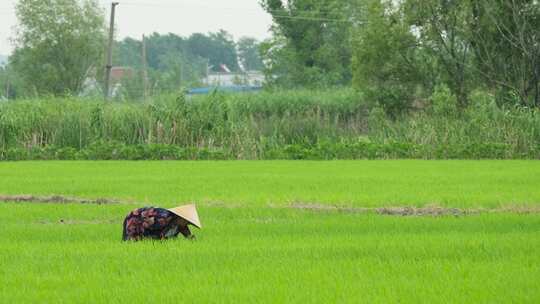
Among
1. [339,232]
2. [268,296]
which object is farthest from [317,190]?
[268,296]

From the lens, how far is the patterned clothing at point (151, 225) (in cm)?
1183

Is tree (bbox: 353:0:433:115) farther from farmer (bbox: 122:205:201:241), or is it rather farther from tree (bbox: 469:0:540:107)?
farmer (bbox: 122:205:201:241)

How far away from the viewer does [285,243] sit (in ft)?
38.5

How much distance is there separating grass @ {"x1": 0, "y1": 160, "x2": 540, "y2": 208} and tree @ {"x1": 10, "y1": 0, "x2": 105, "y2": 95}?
188 ft

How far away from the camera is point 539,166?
25.2 metres

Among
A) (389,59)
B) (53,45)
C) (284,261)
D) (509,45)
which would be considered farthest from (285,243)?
(53,45)

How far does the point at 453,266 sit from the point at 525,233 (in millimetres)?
2757

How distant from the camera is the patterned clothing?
1183 centimetres

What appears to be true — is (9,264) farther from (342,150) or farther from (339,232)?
(342,150)

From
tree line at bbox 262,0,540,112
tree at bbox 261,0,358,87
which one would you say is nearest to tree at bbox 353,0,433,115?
tree line at bbox 262,0,540,112

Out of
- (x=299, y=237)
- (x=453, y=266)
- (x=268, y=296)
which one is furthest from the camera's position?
(x=299, y=237)

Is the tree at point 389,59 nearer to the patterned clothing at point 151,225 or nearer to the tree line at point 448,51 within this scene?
the tree line at point 448,51

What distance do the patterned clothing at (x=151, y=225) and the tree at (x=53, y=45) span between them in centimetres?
7395

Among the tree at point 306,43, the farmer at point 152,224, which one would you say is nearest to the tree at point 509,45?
the farmer at point 152,224
